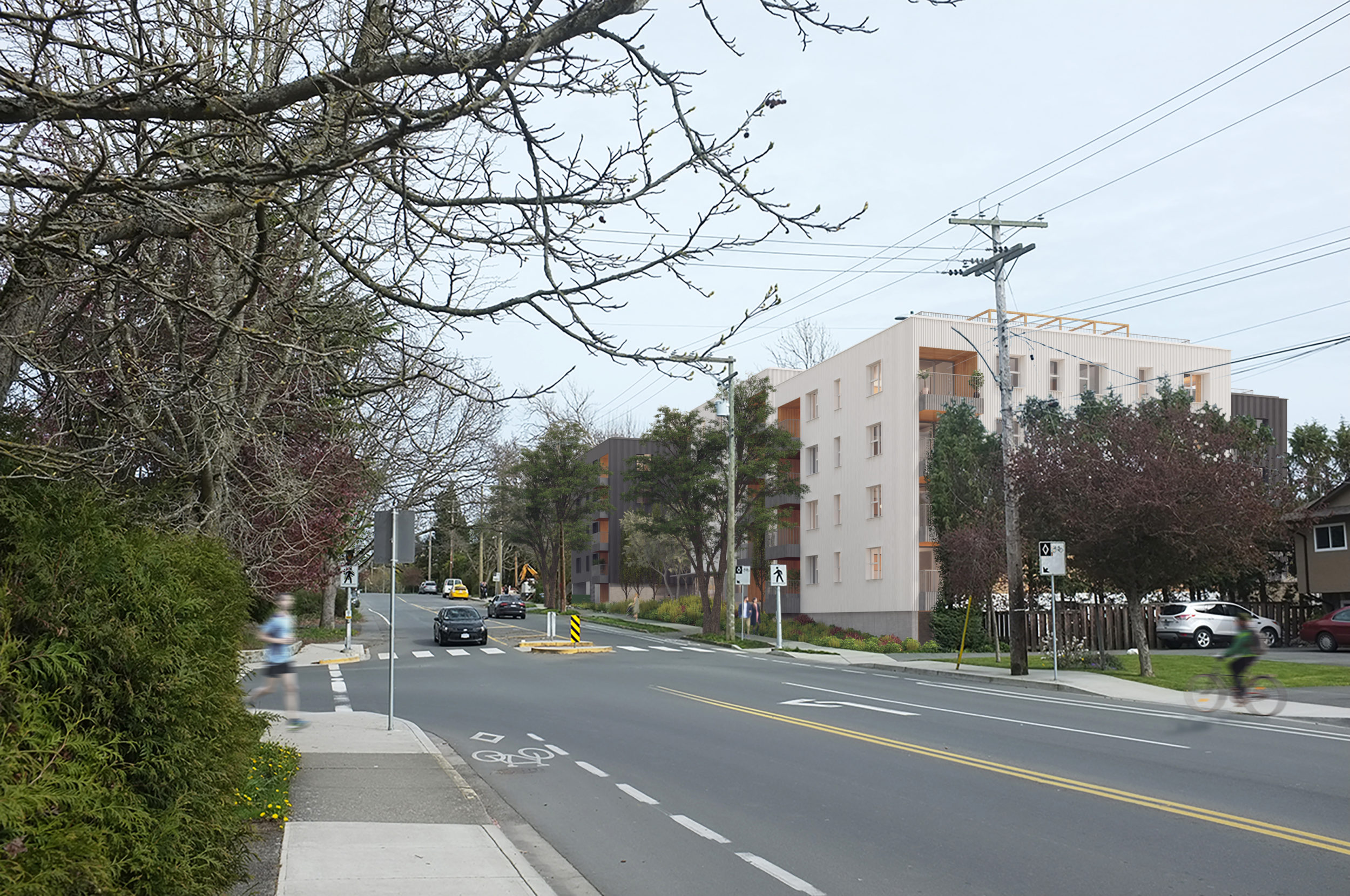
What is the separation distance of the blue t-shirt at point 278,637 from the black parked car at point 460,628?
23443mm

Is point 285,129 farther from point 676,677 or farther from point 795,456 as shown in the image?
point 795,456

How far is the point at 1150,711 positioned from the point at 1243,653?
365cm

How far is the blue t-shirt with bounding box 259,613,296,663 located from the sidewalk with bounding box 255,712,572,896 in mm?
2938

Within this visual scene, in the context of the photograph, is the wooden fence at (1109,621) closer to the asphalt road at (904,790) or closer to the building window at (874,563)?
the building window at (874,563)

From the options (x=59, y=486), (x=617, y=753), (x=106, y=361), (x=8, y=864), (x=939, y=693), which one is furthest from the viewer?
(x=939, y=693)

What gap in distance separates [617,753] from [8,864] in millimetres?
9901

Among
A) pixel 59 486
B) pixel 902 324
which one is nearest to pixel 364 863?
pixel 59 486

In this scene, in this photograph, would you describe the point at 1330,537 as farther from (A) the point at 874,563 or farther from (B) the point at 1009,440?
(B) the point at 1009,440

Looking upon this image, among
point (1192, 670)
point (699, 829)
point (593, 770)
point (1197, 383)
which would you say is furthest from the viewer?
point (1197, 383)

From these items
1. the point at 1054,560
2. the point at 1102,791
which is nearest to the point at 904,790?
the point at 1102,791

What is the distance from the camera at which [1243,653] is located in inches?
597

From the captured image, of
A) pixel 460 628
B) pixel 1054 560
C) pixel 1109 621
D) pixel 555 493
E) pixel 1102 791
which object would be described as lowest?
pixel 1102 791

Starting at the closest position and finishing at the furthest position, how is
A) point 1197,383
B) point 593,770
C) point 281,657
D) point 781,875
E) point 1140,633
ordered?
point 781,875 < point 593,770 < point 281,657 < point 1140,633 < point 1197,383

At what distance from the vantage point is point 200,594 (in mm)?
6836
